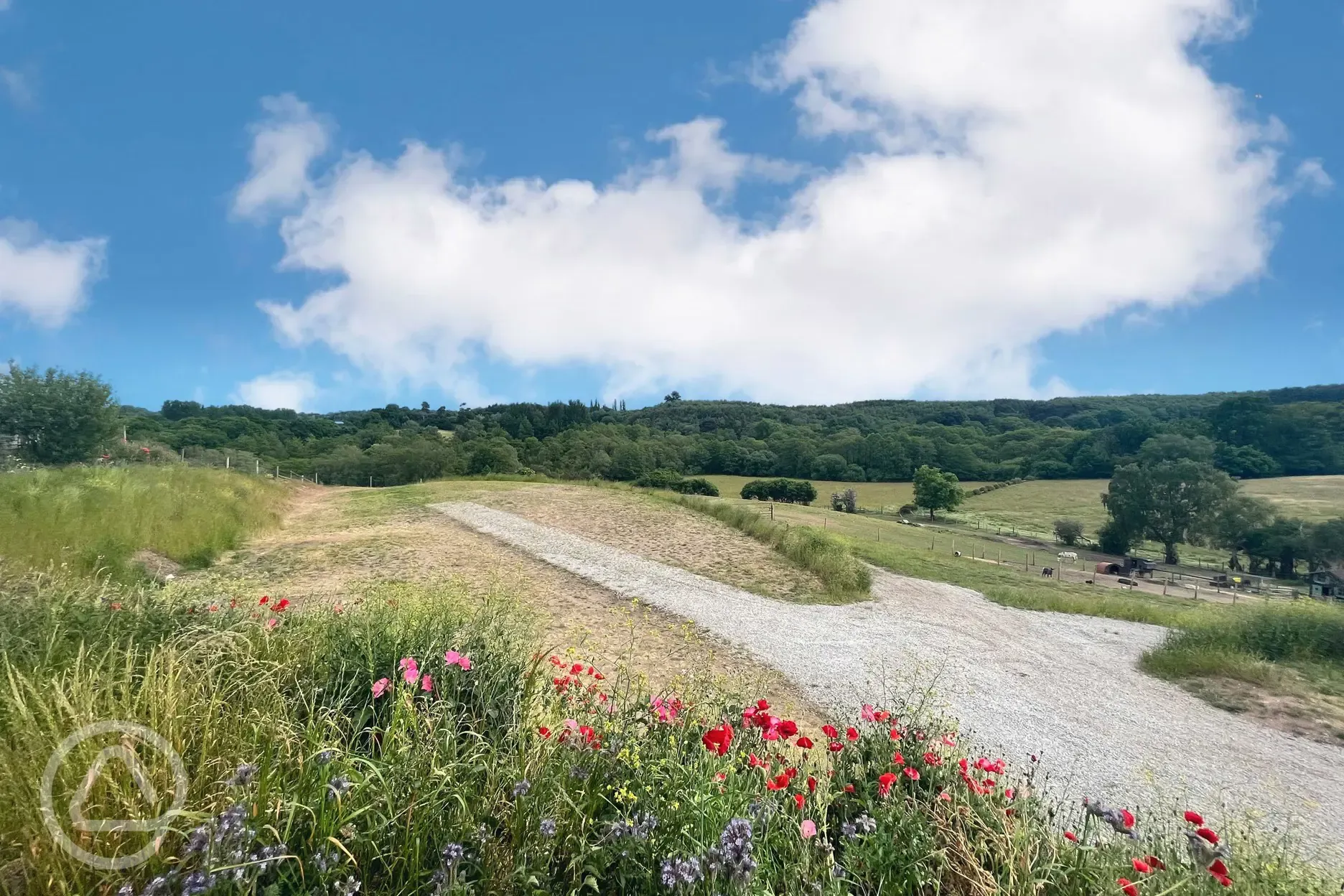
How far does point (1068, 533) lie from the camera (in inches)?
2239

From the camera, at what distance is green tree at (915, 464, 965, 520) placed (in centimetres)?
6262

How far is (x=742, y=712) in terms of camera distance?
4.00m

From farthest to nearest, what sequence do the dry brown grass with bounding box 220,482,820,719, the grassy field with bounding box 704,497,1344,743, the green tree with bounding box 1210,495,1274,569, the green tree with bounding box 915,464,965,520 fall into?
1. the green tree with bounding box 915,464,965,520
2. the green tree with bounding box 1210,495,1274,569
3. the grassy field with bounding box 704,497,1344,743
4. the dry brown grass with bounding box 220,482,820,719

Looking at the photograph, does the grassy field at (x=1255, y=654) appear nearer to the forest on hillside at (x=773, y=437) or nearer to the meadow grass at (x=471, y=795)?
the meadow grass at (x=471, y=795)

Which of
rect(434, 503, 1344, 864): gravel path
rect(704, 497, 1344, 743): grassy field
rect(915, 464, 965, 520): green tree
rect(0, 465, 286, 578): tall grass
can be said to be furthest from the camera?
rect(915, 464, 965, 520): green tree

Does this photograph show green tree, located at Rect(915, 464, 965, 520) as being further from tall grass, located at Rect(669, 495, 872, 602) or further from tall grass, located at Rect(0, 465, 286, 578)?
tall grass, located at Rect(0, 465, 286, 578)

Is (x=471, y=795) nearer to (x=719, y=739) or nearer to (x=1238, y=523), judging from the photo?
(x=719, y=739)

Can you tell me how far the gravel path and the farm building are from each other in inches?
1456

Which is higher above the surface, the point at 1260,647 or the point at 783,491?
the point at 1260,647

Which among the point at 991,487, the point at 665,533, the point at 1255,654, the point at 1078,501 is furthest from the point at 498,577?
the point at 991,487

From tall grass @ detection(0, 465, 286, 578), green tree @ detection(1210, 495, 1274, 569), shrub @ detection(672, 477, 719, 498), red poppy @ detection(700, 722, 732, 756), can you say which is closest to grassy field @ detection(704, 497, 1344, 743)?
red poppy @ detection(700, 722, 732, 756)

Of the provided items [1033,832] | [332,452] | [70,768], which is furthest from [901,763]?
[332,452]

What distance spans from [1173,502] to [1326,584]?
1600 centimetres

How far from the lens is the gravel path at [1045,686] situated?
18.7 feet
